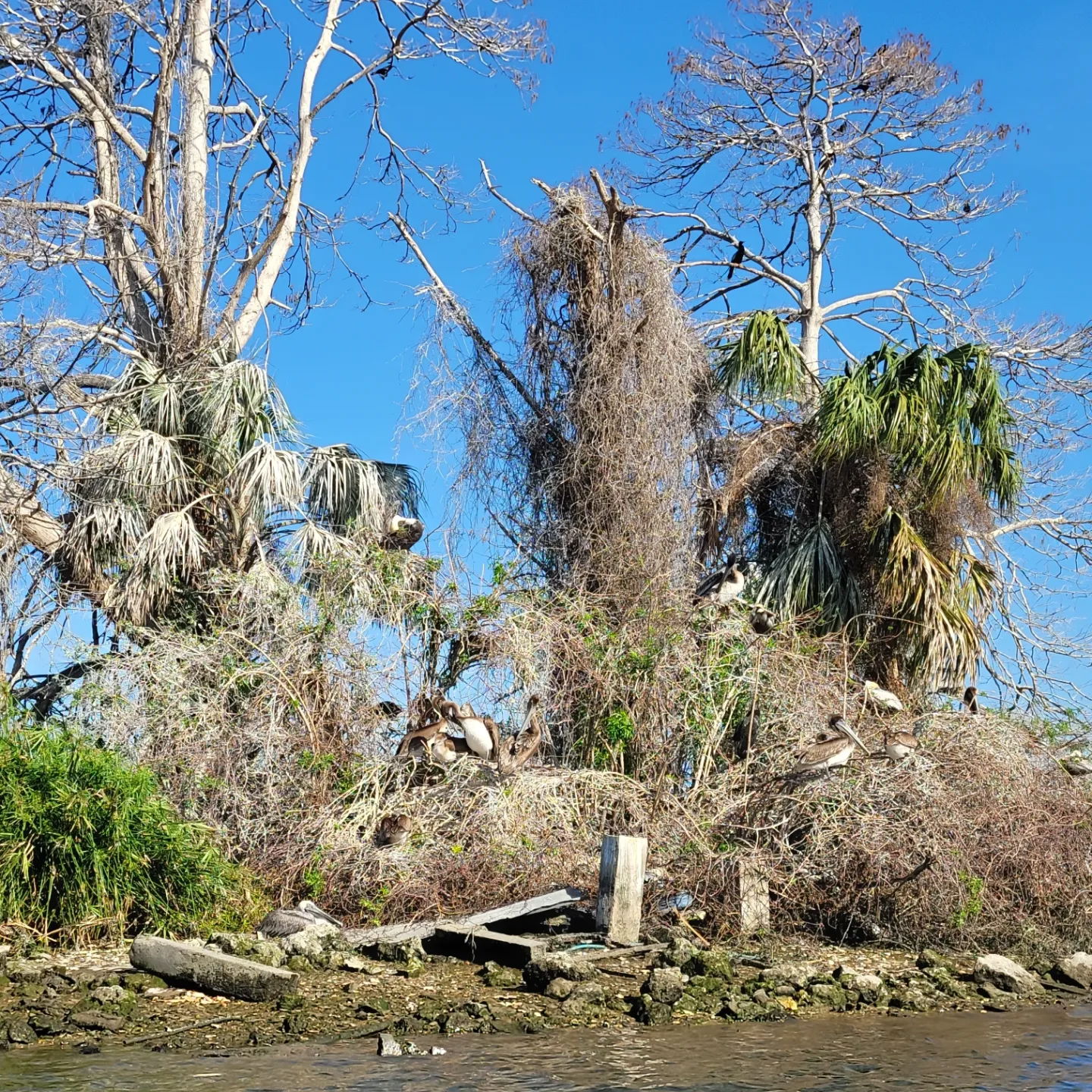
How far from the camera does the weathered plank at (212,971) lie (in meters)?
8.54

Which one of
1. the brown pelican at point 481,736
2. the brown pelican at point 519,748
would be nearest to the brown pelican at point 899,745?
the brown pelican at point 519,748

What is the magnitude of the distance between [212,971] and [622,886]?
3.07 meters

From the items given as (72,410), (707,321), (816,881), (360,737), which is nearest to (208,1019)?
(360,737)

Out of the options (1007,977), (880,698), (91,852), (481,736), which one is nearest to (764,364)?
(880,698)

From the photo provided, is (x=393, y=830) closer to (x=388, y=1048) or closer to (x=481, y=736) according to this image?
(x=481, y=736)

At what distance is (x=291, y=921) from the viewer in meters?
10.0

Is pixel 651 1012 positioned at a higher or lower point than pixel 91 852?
lower

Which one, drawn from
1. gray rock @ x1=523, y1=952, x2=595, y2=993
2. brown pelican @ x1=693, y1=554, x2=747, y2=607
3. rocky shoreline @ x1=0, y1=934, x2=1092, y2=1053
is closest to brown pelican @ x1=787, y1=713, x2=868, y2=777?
rocky shoreline @ x1=0, y1=934, x2=1092, y2=1053

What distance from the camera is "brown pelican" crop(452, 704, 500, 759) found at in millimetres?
11359

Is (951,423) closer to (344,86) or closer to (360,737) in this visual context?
(360,737)

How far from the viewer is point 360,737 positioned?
12.3 metres

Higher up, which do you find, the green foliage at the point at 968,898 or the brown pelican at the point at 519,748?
the brown pelican at the point at 519,748

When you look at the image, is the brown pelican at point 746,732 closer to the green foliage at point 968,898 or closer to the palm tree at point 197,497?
the green foliage at point 968,898

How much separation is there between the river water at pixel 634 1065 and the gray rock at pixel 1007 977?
4.04 ft
